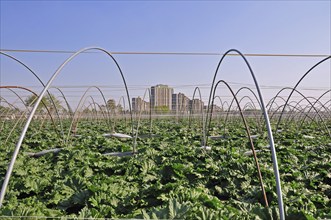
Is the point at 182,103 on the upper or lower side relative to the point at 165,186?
upper

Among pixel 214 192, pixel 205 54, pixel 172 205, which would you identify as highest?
pixel 205 54

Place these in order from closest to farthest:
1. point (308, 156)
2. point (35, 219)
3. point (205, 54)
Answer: point (35, 219) → point (308, 156) → point (205, 54)

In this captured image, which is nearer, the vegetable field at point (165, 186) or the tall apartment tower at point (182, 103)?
the vegetable field at point (165, 186)

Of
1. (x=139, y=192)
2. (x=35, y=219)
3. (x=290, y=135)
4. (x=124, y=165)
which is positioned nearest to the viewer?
(x=35, y=219)

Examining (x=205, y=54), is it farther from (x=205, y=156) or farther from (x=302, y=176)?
(x=302, y=176)

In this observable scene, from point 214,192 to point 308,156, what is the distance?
13.2ft

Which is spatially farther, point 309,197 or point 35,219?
point 309,197

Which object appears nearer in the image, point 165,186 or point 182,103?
point 165,186

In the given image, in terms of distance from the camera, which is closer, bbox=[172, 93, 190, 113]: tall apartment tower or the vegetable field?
the vegetable field

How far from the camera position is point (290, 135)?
1203 cm

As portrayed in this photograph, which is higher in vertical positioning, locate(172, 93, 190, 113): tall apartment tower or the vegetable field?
locate(172, 93, 190, 113): tall apartment tower

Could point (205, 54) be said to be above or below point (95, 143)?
above

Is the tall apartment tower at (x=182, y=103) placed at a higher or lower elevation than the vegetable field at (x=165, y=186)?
higher

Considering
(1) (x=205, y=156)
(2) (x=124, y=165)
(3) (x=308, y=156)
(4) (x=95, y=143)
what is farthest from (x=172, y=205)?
(4) (x=95, y=143)
